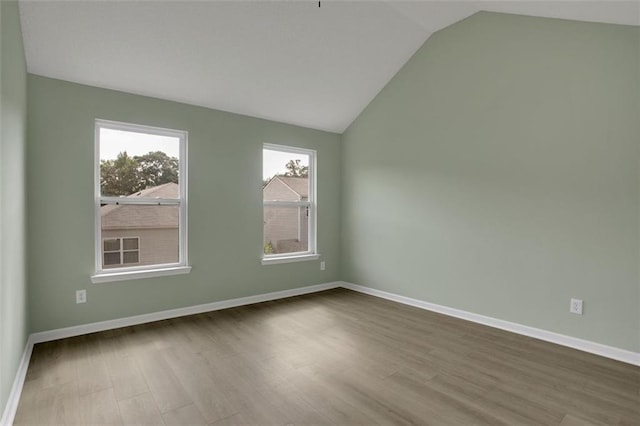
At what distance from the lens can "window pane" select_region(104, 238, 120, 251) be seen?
10.8 ft

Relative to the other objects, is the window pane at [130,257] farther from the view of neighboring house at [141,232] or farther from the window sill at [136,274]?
the window sill at [136,274]

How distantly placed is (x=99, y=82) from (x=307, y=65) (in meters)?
1.97

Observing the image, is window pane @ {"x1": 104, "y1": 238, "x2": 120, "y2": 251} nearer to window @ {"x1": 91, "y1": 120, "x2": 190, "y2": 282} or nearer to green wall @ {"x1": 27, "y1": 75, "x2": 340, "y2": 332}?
window @ {"x1": 91, "y1": 120, "x2": 190, "y2": 282}

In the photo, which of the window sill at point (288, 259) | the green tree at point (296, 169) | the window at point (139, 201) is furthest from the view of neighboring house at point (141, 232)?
the green tree at point (296, 169)

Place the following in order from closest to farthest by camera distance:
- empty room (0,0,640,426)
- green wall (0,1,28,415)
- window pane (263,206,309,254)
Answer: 1. green wall (0,1,28,415)
2. empty room (0,0,640,426)
3. window pane (263,206,309,254)

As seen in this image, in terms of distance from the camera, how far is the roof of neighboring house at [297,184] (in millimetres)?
4613

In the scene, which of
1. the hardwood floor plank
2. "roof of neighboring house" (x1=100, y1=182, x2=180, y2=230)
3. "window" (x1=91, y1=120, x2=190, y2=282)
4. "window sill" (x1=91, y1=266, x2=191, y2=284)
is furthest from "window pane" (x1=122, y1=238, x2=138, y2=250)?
the hardwood floor plank

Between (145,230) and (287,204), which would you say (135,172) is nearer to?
(145,230)

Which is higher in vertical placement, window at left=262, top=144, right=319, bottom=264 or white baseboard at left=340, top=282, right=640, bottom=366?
window at left=262, top=144, right=319, bottom=264

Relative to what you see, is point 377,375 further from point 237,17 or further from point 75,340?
point 237,17

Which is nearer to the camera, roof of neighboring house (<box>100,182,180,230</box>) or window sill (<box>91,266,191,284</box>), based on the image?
window sill (<box>91,266,191,284</box>)

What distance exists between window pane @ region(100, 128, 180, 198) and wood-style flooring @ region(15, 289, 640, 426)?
1.37m

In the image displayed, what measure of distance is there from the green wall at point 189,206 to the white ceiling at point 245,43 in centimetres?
21

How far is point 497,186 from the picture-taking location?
337cm
